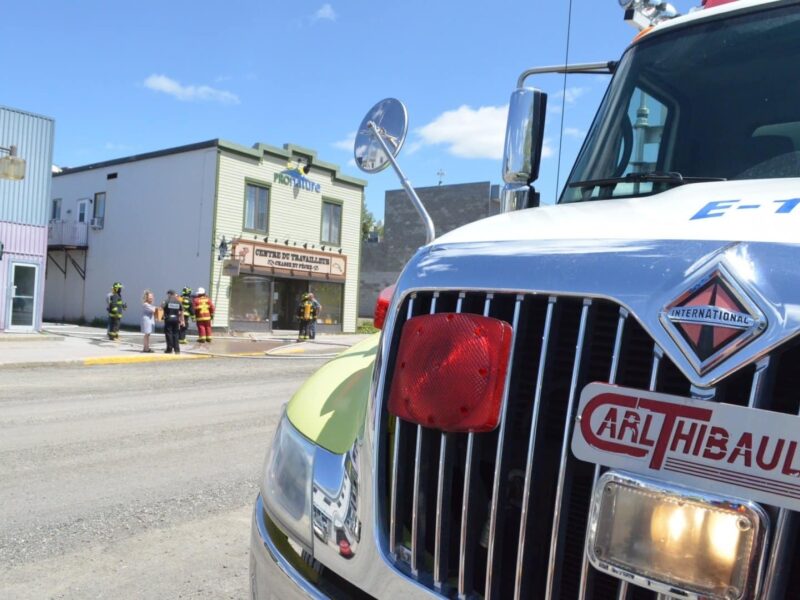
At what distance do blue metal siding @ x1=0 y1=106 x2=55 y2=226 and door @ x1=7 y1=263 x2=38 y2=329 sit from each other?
1.51 m

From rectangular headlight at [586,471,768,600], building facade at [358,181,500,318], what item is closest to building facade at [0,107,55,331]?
building facade at [358,181,500,318]

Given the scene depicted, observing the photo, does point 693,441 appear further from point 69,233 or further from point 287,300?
point 69,233

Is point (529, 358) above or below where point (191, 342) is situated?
above

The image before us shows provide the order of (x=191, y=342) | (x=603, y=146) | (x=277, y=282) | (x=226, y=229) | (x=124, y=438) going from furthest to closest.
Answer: (x=277, y=282)
(x=226, y=229)
(x=191, y=342)
(x=124, y=438)
(x=603, y=146)

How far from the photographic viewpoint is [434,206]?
38906 millimetres

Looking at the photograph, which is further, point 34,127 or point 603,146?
point 34,127

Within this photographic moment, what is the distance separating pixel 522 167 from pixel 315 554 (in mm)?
2043

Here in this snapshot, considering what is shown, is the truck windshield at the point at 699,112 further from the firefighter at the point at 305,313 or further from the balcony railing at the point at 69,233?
the balcony railing at the point at 69,233

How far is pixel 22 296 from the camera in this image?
21984mm

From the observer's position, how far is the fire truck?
3.98 feet

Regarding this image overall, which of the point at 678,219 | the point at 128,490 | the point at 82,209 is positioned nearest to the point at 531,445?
the point at 678,219

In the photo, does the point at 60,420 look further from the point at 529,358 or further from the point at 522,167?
the point at 529,358

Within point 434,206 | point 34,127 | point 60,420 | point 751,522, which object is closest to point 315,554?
point 751,522

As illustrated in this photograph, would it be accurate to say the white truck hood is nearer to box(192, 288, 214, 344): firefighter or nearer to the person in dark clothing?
the person in dark clothing
